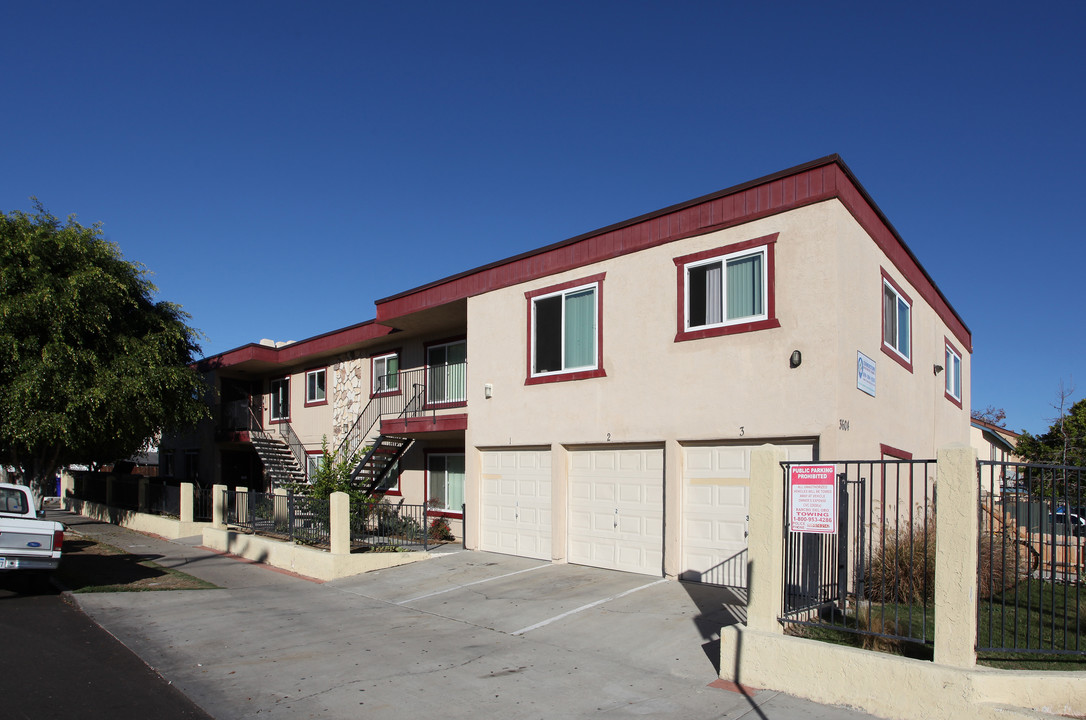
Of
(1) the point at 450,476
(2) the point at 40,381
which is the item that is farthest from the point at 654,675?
(2) the point at 40,381

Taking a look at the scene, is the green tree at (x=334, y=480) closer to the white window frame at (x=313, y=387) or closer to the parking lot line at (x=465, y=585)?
the white window frame at (x=313, y=387)

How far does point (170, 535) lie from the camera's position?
70.0 feet

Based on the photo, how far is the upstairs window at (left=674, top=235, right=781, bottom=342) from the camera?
11.3 metres

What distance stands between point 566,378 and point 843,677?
8047 millimetres

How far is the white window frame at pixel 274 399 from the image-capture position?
2622 centimetres

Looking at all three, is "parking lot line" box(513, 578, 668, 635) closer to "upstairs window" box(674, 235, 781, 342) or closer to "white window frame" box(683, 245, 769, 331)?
"upstairs window" box(674, 235, 781, 342)

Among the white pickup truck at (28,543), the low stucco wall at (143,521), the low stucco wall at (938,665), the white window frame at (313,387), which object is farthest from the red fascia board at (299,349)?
the low stucco wall at (938,665)

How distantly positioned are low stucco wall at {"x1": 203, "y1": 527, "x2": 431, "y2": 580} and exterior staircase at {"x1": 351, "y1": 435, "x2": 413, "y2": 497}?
2.98 m

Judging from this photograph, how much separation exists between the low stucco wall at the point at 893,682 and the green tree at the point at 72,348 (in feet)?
52.2

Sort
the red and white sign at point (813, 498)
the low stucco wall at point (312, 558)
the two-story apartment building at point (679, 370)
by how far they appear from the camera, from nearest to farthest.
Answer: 1. the red and white sign at point (813, 498)
2. the two-story apartment building at point (679, 370)
3. the low stucco wall at point (312, 558)

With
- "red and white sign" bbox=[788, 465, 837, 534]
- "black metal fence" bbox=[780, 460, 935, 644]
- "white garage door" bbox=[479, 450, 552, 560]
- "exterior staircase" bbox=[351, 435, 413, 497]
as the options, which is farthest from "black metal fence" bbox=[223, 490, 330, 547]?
"red and white sign" bbox=[788, 465, 837, 534]

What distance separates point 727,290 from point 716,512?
11.1 ft

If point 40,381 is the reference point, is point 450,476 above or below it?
below

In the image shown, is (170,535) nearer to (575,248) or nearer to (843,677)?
(575,248)
